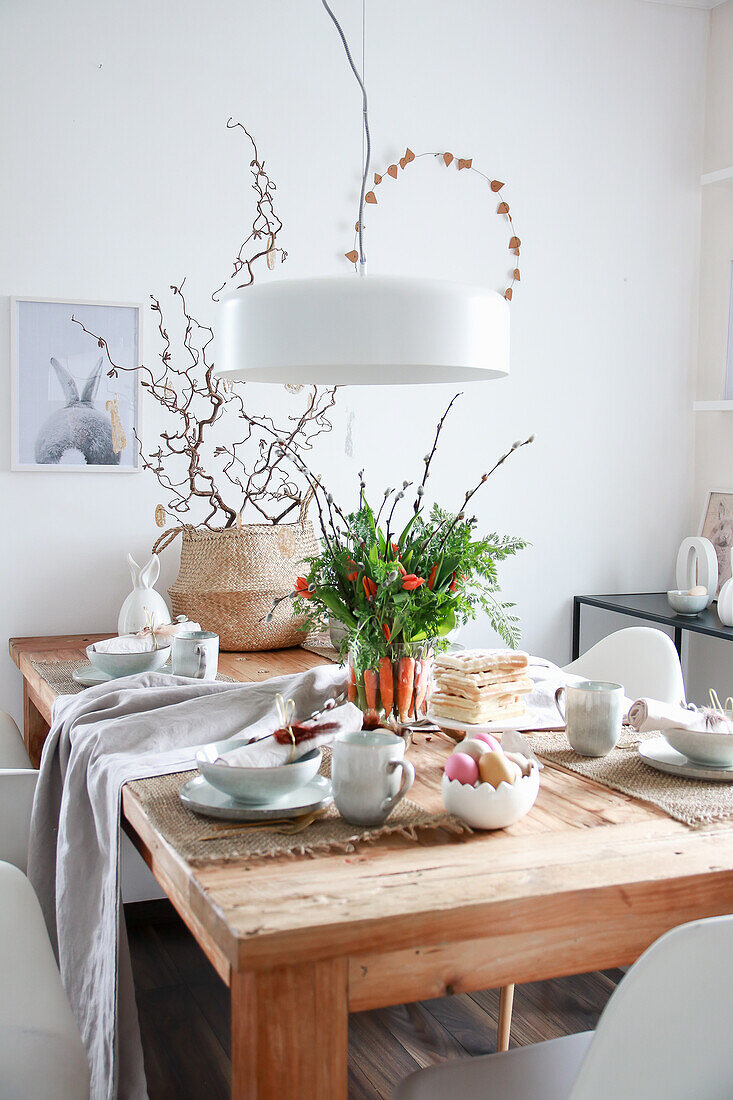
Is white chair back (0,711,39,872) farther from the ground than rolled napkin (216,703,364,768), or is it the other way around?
rolled napkin (216,703,364,768)

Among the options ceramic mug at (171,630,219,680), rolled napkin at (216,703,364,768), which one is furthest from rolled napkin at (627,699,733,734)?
ceramic mug at (171,630,219,680)

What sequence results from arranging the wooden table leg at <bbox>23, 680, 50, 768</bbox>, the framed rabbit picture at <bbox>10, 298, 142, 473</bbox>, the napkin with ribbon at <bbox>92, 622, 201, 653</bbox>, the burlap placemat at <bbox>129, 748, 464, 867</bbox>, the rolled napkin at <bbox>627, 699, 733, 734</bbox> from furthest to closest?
the framed rabbit picture at <bbox>10, 298, 142, 473</bbox> < the wooden table leg at <bbox>23, 680, 50, 768</bbox> < the napkin with ribbon at <bbox>92, 622, 201, 653</bbox> < the rolled napkin at <bbox>627, 699, 733, 734</bbox> < the burlap placemat at <bbox>129, 748, 464, 867</bbox>

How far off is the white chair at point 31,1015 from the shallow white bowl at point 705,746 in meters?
0.91

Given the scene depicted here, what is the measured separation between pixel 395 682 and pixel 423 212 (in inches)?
72.8

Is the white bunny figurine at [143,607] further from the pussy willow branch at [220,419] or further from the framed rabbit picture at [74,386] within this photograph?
the framed rabbit picture at [74,386]

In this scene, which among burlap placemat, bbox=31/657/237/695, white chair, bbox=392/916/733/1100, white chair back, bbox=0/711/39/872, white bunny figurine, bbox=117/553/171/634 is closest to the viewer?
white chair, bbox=392/916/733/1100

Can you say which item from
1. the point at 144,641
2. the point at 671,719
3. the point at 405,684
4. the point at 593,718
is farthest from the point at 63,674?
the point at 671,719

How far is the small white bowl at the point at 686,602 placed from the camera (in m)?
3.07

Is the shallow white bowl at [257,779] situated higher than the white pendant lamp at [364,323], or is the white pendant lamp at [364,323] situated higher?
the white pendant lamp at [364,323]

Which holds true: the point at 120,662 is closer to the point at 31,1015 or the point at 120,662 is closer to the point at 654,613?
the point at 31,1015

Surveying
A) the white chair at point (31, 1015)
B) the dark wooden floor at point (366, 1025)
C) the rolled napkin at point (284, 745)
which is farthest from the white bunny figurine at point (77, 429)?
the white chair at point (31, 1015)

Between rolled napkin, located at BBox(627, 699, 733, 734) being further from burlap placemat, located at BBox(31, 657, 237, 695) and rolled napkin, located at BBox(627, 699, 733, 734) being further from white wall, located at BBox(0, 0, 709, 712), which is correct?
white wall, located at BBox(0, 0, 709, 712)

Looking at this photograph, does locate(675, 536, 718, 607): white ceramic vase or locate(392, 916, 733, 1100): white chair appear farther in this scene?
locate(675, 536, 718, 607): white ceramic vase

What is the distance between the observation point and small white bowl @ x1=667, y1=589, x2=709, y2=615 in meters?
3.07
